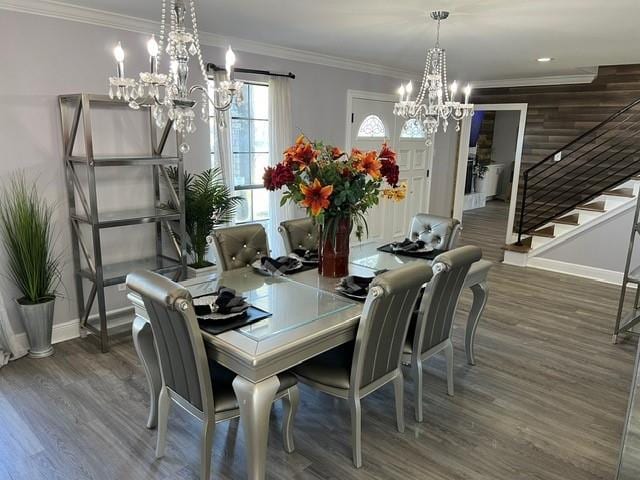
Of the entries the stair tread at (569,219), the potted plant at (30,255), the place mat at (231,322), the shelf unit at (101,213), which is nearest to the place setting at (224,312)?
the place mat at (231,322)

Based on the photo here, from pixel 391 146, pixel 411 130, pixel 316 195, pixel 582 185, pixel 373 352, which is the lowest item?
pixel 373 352

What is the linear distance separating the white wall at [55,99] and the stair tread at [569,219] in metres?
4.57

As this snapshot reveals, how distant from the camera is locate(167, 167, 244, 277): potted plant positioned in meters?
3.80

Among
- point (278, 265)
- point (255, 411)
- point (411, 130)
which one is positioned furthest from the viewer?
point (411, 130)

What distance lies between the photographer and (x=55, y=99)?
3199 mm

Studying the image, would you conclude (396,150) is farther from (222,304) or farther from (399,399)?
(222,304)

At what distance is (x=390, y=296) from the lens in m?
2.07

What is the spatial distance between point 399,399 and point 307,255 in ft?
3.68

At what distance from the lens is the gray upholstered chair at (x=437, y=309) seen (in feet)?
7.90

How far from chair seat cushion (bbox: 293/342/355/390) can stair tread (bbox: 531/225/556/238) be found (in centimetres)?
445

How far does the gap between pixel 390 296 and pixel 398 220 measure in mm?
4461

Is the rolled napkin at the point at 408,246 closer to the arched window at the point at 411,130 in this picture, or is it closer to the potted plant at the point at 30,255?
the potted plant at the point at 30,255

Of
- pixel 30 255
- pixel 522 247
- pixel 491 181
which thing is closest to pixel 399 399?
pixel 30 255

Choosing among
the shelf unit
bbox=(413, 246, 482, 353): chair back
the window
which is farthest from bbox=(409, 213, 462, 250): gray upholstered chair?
the shelf unit
